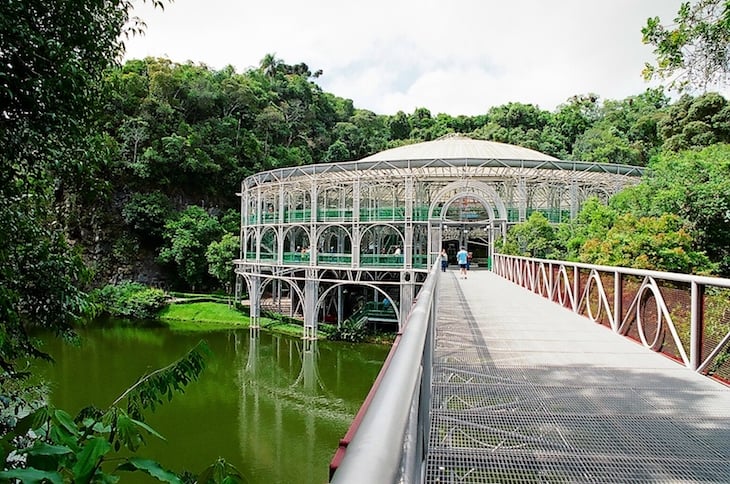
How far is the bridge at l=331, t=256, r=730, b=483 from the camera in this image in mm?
1130

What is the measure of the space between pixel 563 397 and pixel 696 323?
177 centimetres

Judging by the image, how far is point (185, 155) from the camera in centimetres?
3700

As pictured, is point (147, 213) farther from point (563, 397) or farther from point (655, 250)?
point (563, 397)

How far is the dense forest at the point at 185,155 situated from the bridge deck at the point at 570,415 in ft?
5.70

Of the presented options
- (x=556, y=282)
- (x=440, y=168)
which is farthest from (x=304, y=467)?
(x=440, y=168)

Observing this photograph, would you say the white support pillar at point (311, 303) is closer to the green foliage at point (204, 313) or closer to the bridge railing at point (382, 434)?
the green foliage at point (204, 313)

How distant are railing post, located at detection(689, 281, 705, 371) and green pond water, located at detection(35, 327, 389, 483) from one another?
8.89 metres

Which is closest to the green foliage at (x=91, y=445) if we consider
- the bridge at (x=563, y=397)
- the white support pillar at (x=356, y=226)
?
the bridge at (x=563, y=397)

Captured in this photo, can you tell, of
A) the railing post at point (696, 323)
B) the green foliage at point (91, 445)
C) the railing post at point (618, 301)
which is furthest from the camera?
the railing post at point (618, 301)

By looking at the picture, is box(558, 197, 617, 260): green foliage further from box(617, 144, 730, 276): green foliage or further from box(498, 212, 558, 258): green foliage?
box(498, 212, 558, 258): green foliage

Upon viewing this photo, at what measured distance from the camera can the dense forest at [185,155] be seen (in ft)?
17.5

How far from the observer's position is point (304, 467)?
11898mm

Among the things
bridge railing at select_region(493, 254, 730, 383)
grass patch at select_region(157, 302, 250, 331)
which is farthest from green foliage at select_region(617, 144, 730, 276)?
grass patch at select_region(157, 302, 250, 331)

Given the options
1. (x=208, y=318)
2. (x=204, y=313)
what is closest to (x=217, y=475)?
(x=208, y=318)
